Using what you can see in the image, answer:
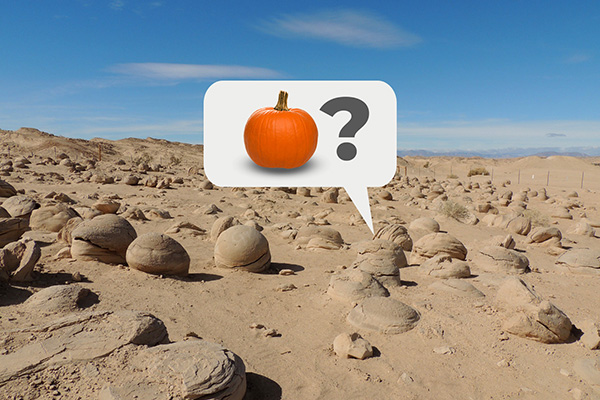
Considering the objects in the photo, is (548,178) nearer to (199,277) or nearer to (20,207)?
(199,277)

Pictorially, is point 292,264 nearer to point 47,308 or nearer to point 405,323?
point 405,323

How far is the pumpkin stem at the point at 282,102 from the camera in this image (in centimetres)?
621

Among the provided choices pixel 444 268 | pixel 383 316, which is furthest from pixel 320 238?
pixel 383 316

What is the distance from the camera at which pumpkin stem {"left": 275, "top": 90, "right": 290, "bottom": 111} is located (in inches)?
245

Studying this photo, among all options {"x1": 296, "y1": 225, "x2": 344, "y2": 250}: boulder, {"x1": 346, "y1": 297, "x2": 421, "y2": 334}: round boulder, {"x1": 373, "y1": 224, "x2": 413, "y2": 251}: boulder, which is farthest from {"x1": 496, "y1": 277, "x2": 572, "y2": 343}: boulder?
{"x1": 296, "y1": 225, "x2": 344, "y2": 250}: boulder

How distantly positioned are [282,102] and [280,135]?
1.75 feet

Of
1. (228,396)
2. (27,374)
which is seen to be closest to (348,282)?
(228,396)

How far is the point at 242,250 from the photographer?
710cm

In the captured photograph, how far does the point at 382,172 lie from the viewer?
7.05 metres

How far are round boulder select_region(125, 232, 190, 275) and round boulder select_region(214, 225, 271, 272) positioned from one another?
795 millimetres

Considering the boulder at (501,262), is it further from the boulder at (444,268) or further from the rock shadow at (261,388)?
the rock shadow at (261,388)

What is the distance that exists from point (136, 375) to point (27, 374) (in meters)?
0.76

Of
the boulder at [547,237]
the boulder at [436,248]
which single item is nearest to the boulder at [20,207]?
the boulder at [436,248]

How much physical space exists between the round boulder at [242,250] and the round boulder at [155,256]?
0.80 m
